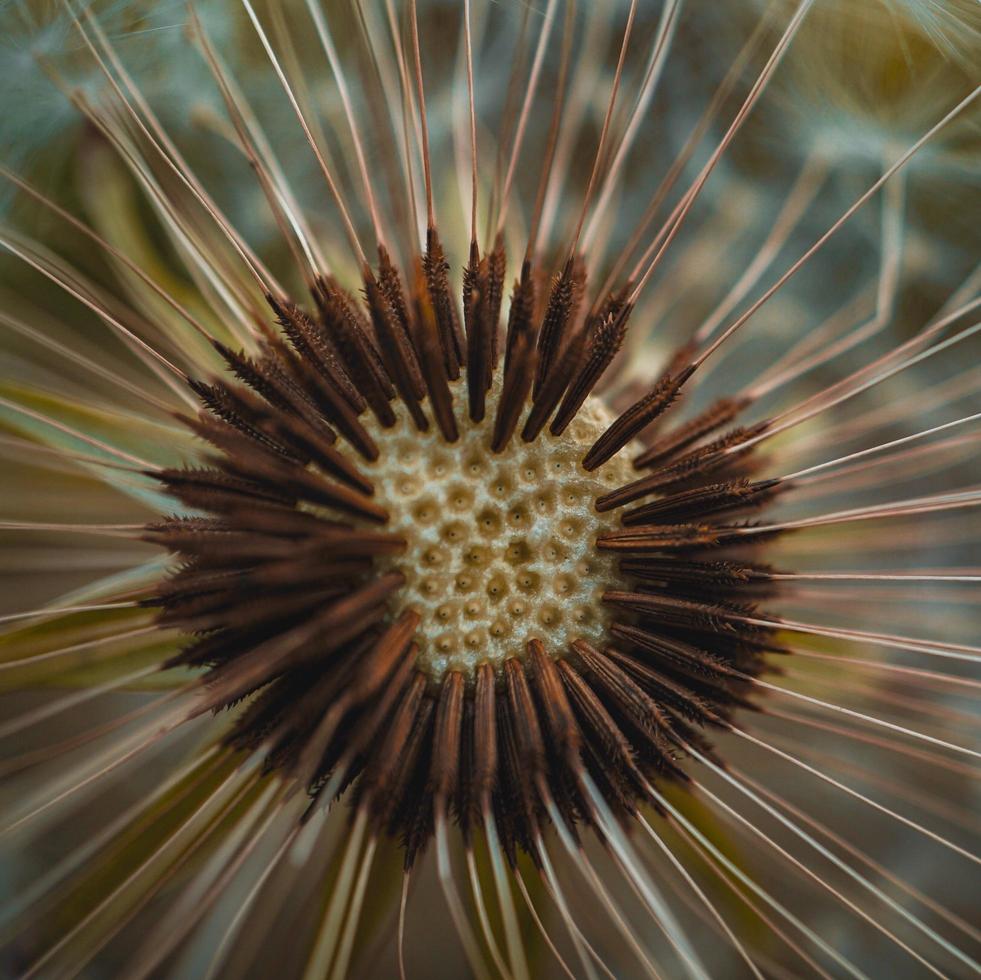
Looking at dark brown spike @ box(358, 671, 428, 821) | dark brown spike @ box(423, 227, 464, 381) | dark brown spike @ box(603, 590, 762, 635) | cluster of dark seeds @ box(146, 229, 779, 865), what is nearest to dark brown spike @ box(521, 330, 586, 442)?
cluster of dark seeds @ box(146, 229, 779, 865)

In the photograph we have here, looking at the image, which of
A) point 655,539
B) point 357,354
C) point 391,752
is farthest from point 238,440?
point 655,539

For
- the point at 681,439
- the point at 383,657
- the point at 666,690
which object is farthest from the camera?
the point at 681,439

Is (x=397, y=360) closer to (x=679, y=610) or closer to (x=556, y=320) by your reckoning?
(x=556, y=320)

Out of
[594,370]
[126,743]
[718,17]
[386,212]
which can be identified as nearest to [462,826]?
[126,743]

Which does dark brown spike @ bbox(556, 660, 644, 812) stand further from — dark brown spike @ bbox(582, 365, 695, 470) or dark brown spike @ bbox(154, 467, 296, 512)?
dark brown spike @ bbox(154, 467, 296, 512)

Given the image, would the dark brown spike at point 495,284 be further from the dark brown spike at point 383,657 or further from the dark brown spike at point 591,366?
the dark brown spike at point 383,657

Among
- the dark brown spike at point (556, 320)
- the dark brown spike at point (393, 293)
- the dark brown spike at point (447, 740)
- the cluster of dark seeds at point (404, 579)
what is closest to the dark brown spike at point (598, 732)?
the cluster of dark seeds at point (404, 579)
